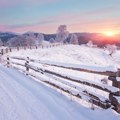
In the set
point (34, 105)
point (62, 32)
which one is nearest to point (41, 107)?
point (34, 105)

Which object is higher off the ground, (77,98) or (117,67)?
(117,67)

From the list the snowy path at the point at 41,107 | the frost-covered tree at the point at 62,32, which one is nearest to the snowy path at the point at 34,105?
the snowy path at the point at 41,107

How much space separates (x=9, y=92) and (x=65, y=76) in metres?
2.61

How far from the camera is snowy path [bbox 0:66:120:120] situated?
841 cm

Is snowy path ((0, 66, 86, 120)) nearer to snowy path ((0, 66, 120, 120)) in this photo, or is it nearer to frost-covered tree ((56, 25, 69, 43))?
snowy path ((0, 66, 120, 120))

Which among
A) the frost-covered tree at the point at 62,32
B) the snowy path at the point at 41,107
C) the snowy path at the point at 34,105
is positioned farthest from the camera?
the frost-covered tree at the point at 62,32

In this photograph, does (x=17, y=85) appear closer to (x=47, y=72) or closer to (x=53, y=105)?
(x=47, y=72)

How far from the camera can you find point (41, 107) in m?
9.55

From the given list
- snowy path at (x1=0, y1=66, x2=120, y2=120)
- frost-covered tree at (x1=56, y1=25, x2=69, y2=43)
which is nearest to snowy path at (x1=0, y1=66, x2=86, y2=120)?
snowy path at (x1=0, y1=66, x2=120, y2=120)

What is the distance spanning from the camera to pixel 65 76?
1156 centimetres

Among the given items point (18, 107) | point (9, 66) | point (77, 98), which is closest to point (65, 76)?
point (77, 98)

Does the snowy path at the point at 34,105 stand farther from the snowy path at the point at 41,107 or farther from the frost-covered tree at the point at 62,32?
the frost-covered tree at the point at 62,32

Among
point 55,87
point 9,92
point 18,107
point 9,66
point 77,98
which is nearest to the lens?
point 18,107

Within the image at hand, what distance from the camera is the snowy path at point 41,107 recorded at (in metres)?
8.41
